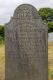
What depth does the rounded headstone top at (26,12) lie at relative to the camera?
961 cm

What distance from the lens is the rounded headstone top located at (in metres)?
9.61

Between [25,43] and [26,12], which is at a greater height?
[26,12]

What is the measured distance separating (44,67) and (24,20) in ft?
4.66

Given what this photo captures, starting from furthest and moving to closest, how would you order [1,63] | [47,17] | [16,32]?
1. [47,17]
2. [1,63]
3. [16,32]

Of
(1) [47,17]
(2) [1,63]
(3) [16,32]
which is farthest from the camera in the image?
(1) [47,17]

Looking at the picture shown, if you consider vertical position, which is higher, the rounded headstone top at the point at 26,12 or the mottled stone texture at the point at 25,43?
the rounded headstone top at the point at 26,12

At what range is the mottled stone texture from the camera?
31.5ft

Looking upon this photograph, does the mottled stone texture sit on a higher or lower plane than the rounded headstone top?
lower

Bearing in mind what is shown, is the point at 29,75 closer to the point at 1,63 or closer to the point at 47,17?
the point at 1,63

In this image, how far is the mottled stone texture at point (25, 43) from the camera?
9594 millimetres

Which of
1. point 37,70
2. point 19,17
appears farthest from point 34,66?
point 19,17

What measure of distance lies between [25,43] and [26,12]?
850 mm

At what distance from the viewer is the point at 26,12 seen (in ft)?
31.6

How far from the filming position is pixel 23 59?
31.8ft
